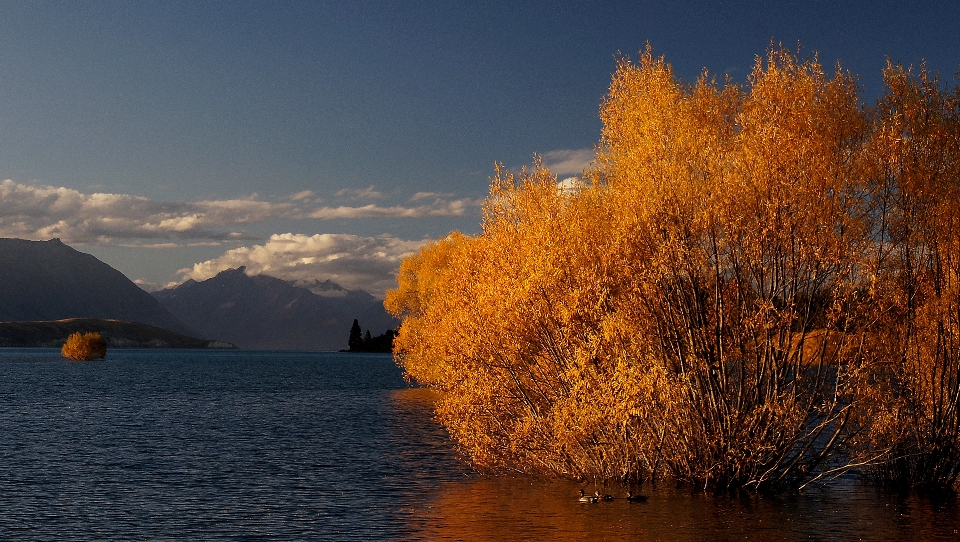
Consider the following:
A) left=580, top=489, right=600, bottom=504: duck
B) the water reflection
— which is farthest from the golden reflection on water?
left=580, top=489, right=600, bottom=504: duck

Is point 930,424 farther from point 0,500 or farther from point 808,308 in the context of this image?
point 0,500

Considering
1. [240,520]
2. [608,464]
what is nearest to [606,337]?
[608,464]

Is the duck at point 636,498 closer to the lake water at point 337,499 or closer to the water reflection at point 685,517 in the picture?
the water reflection at point 685,517

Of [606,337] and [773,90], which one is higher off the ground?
[773,90]

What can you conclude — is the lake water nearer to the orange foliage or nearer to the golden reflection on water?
the golden reflection on water

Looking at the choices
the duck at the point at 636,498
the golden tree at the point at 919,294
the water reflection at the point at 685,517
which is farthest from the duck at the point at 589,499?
the golden tree at the point at 919,294

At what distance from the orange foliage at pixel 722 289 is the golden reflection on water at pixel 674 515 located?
4.62 ft

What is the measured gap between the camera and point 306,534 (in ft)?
86.4

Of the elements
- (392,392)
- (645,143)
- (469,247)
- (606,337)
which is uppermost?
(645,143)

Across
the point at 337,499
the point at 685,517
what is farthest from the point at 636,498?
the point at 337,499

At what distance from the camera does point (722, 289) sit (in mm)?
30344

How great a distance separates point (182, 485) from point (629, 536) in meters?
20.7

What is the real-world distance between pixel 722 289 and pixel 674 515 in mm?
8524

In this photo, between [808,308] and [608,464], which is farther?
[608,464]
